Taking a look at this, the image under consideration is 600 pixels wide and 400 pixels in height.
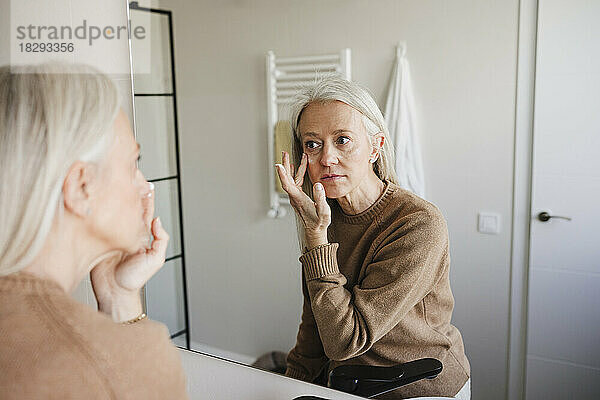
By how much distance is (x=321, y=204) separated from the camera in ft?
4.02

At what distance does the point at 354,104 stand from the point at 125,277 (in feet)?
1.81

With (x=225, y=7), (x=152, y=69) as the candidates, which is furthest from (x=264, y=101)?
(x=152, y=69)

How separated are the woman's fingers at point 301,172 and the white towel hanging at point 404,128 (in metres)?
0.19

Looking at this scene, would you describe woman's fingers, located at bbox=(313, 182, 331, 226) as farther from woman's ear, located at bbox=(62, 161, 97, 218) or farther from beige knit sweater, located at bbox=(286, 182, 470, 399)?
woman's ear, located at bbox=(62, 161, 97, 218)

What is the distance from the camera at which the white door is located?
1031mm

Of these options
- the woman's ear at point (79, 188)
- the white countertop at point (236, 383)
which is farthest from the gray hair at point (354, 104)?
the woman's ear at point (79, 188)

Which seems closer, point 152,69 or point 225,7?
point 225,7

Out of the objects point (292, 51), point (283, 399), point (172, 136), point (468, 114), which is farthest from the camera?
point (172, 136)

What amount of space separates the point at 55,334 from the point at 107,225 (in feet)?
0.49

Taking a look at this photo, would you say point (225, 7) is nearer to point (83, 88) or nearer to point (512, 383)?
point (83, 88)

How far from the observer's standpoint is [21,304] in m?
0.73

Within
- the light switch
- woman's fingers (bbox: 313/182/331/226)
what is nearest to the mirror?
the light switch

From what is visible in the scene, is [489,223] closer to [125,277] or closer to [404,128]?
[404,128]

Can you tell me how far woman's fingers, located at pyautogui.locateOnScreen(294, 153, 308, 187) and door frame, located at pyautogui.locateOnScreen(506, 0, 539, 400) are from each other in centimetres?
41
